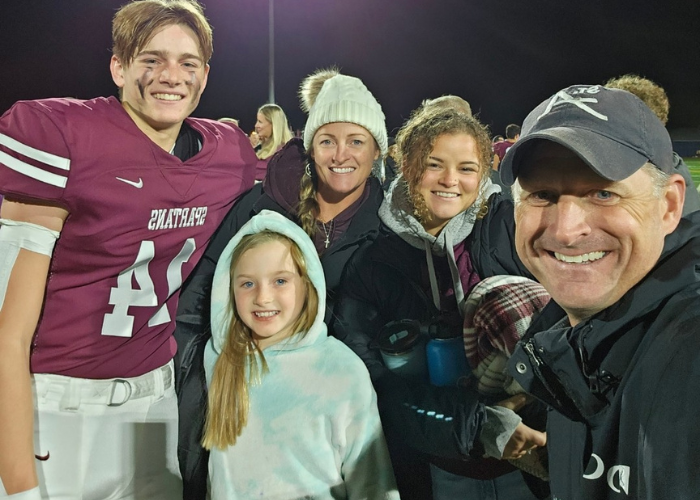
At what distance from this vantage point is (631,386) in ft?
3.19

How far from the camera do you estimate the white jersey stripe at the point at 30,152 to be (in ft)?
5.28

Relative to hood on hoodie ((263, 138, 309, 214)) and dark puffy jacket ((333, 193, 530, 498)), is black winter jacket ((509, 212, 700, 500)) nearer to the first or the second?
dark puffy jacket ((333, 193, 530, 498))

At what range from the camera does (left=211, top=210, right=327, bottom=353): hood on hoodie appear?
201cm

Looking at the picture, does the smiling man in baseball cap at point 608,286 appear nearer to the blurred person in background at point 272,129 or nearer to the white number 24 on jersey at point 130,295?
the white number 24 on jersey at point 130,295

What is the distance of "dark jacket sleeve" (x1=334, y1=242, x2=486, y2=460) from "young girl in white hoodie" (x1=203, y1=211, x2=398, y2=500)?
0.09 meters

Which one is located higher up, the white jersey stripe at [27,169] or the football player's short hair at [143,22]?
the football player's short hair at [143,22]

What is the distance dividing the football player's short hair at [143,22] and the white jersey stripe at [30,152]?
48cm

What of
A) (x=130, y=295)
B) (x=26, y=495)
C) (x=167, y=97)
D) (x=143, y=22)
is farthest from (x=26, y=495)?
(x=143, y=22)

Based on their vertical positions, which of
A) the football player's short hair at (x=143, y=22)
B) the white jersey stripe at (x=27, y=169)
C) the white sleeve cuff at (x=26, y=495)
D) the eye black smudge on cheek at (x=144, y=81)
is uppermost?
the football player's short hair at (x=143, y=22)

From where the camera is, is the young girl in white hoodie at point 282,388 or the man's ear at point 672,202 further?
the young girl in white hoodie at point 282,388

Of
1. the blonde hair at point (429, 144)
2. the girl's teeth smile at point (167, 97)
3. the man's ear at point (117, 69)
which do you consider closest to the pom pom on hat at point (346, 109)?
the blonde hair at point (429, 144)

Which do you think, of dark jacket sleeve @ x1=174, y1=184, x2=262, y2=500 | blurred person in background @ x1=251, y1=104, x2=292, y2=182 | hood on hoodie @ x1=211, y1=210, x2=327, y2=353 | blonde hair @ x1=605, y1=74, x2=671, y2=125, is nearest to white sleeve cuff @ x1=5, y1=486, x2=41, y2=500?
dark jacket sleeve @ x1=174, y1=184, x2=262, y2=500

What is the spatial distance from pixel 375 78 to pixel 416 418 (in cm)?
2185

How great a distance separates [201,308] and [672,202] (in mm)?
1773
